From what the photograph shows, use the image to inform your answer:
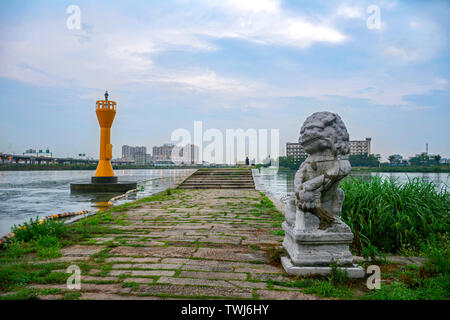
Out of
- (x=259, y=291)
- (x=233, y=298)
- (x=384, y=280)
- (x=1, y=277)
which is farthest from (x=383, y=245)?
(x=1, y=277)

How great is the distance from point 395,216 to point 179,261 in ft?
10.3

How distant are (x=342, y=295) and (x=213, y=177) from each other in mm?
15214

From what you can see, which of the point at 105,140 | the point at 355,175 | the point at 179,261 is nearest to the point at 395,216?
the point at 179,261

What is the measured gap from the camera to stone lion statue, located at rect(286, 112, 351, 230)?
3045mm

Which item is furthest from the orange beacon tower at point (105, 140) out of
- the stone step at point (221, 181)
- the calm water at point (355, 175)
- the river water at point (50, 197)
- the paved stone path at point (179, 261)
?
the paved stone path at point (179, 261)

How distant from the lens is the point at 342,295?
2.52 m

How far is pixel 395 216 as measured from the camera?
4.26m

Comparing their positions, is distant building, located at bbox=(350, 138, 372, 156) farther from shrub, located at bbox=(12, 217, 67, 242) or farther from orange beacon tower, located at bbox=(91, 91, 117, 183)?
shrub, located at bbox=(12, 217, 67, 242)

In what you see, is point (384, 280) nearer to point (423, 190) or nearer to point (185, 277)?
point (185, 277)

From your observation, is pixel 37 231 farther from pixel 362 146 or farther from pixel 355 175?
pixel 362 146

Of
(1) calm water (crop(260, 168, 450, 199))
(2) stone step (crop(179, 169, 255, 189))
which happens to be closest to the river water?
(1) calm water (crop(260, 168, 450, 199))

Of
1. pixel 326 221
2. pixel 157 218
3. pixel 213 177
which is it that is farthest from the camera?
pixel 213 177

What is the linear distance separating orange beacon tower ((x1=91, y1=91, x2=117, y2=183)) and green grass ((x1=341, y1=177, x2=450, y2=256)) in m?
13.4

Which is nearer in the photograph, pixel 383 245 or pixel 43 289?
pixel 43 289
